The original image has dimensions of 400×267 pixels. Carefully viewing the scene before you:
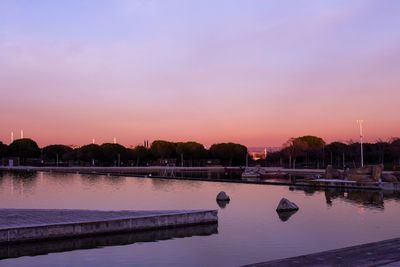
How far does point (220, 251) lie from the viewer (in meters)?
15.2

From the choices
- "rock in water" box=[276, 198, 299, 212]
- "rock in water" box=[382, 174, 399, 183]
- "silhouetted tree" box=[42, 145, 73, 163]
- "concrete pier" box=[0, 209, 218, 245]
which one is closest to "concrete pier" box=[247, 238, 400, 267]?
"concrete pier" box=[0, 209, 218, 245]

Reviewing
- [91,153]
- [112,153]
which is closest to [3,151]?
[91,153]

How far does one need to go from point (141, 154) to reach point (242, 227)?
9741 cm

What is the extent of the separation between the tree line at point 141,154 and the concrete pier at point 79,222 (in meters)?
88.2

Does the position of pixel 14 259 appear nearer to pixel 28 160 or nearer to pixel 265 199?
pixel 265 199

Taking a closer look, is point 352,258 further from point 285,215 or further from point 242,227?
point 285,215

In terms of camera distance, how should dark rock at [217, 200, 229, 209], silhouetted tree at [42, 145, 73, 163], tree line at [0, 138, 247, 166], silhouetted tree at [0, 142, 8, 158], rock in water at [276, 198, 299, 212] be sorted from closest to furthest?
rock in water at [276, 198, 299, 212]
dark rock at [217, 200, 229, 209]
tree line at [0, 138, 247, 166]
silhouetted tree at [0, 142, 8, 158]
silhouetted tree at [42, 145, 73, 163]

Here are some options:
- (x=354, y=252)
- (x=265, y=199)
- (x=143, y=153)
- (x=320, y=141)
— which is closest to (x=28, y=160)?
(x=143, y=153)

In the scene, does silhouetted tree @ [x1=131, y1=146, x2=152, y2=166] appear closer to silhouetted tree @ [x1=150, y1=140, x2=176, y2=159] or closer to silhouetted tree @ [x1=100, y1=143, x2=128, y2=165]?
silhouetted tree @ [x1=150, y1=140, x2=176, y2=159]

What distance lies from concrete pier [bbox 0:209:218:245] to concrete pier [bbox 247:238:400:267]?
8.32m

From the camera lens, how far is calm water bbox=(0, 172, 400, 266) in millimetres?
14188

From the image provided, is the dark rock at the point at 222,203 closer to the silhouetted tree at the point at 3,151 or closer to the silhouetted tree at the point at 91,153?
the silhouetted tree at the point at 91,153

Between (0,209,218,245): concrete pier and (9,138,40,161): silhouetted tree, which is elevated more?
(9,138,40,161): silhouetted tree

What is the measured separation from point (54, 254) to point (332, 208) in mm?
15544
